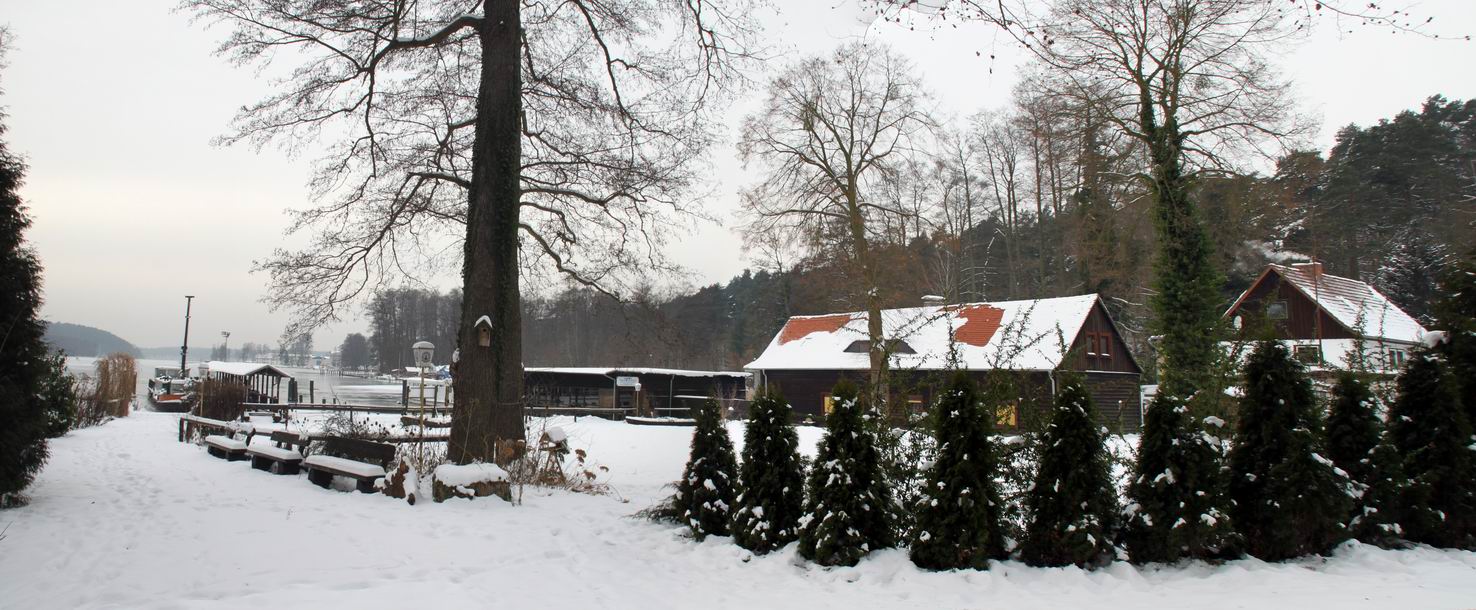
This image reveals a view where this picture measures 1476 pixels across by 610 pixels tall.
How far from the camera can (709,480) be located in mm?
6766

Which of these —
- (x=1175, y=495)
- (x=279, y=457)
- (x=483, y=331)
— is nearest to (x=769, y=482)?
(x=1175, y=495)

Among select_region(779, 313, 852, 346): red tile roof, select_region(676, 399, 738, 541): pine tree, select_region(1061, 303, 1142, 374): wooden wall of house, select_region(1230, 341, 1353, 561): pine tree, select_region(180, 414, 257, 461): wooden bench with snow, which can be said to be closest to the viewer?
select_region(1230, 341, 1353, 561): pine tree

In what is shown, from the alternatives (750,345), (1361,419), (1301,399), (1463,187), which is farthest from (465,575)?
(750,345)

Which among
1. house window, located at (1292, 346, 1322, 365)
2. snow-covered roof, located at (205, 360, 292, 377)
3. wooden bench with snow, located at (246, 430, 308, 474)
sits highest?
house window, located at (1292, 346, 1322, 365)

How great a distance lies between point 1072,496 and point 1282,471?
66.0 inches

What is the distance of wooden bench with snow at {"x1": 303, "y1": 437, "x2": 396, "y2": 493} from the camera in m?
8.37

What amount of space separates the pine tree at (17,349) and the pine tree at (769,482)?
624 cm

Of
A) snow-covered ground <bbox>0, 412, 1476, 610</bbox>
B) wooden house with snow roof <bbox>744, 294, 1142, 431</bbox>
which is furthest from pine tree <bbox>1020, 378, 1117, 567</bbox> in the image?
wooden house with snow roof <bbox>744, 294, 1142, 431</bbox>

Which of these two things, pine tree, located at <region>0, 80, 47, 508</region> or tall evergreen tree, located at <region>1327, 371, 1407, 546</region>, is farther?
pine tree, located at <region>0, 80, 47, 508</region>

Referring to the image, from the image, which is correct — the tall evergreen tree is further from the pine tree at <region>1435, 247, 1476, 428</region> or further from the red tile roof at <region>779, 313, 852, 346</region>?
the red tile roof at <region>779, 313, 852, 346</region>

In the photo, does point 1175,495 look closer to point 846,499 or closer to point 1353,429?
point 1353,429

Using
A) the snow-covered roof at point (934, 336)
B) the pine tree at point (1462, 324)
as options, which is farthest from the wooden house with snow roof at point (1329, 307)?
the pine tree at point (1462, 324)

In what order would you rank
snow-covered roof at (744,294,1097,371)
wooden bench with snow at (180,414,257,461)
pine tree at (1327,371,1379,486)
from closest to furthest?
1. pine tree at (1327,371,1379,486)
2. wooden bench with snow at (180,414,257,461)
3. snow-covered roof at (744,294,1097,371)

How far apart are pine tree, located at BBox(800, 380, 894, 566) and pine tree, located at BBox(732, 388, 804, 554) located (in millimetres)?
271
